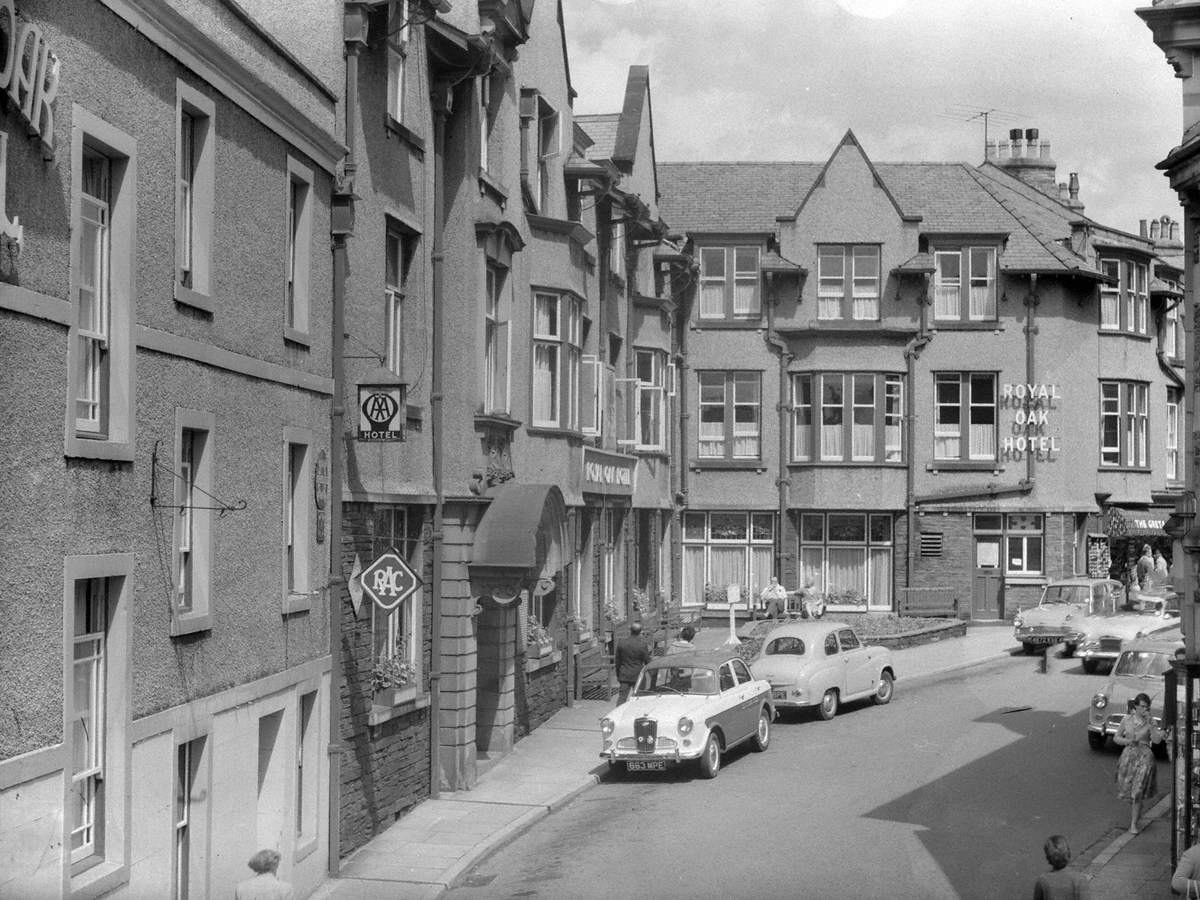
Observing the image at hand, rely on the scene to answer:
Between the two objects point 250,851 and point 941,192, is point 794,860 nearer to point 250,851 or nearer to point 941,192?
point 250,851

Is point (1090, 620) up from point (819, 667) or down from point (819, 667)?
up

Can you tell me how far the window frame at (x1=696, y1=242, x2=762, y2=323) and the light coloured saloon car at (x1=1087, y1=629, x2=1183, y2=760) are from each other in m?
21.5

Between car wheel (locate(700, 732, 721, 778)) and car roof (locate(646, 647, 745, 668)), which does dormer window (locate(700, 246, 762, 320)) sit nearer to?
car roof (locate(646, 647, 745, 668))

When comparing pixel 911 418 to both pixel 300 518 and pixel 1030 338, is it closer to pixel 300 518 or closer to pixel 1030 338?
pixel 1030 338

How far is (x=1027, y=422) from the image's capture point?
46219mm

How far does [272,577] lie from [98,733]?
4.22 metres

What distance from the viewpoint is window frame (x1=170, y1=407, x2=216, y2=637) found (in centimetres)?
1395

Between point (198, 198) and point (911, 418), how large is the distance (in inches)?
1332

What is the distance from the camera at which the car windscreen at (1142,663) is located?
25.5m

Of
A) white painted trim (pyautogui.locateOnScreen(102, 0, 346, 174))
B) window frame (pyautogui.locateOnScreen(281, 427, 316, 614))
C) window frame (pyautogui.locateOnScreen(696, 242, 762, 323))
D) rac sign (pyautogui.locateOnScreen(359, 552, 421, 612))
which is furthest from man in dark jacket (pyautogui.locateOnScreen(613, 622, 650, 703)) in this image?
window frame (pyautogui.locateOnScreen(696, 242, 762, 323))

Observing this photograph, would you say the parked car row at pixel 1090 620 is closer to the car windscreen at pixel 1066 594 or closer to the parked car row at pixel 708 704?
the car windscreen at pixel 1066 594

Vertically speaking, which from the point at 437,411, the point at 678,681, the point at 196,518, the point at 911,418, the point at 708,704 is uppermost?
the point at 911,418

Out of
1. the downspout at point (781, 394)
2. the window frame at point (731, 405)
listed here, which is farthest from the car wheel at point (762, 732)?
the window frame at point (731, 405)

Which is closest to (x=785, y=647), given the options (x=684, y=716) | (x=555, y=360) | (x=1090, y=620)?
(x=684, y=716)
